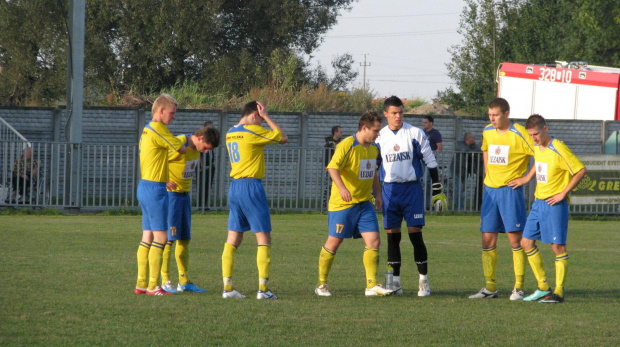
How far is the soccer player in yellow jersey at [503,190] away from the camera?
948 cm

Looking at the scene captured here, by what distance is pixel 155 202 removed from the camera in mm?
9078

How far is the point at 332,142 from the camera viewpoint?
2183cm

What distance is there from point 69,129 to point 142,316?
1470 centimetres

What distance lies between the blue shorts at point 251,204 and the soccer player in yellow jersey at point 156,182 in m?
0.72

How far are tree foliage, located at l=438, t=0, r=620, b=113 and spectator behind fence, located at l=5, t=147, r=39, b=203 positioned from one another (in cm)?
3185

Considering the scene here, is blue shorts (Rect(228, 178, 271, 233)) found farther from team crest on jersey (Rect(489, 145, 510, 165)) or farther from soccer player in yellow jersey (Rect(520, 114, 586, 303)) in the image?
soccer player in yellow jersey (Rect(520, 114, 586, 303))

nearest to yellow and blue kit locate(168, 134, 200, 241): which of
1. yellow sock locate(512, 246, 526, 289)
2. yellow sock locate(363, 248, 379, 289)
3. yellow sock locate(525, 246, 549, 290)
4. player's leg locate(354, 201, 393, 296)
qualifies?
player's leg locate(354, 201, 393, 296)

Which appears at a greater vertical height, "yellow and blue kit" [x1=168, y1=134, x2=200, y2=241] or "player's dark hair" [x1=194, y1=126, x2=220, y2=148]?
"player's dark hair" [x1=194, y1=126, x2=220, y2=148]

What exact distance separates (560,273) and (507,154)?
1420mm

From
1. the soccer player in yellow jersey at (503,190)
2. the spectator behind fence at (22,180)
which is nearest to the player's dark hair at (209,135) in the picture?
the soccer player in yellow jersey at (503,190)

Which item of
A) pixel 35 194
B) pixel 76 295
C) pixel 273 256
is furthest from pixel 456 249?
pixel 35 194

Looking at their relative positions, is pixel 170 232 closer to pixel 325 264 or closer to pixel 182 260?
pixel 182 260

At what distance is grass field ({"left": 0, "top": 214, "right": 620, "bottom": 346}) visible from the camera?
7086mm

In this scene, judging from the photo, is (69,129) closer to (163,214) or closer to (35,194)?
(35,194)
